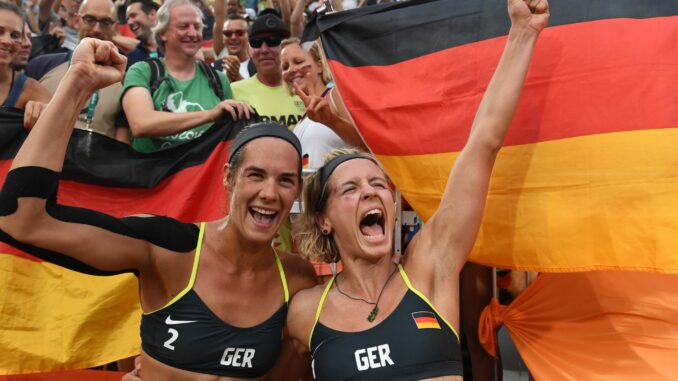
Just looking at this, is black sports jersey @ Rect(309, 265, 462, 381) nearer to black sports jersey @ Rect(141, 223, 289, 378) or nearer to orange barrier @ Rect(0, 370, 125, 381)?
black sports jersey @ Rect(141, 223, 289, 378)

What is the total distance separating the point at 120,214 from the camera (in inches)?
195

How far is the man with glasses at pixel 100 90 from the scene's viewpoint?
5.36 metres

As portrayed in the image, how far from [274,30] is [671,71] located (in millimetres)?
3250

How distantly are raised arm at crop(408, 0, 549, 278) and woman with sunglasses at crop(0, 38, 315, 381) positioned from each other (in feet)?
2.33

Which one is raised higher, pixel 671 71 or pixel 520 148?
pixel 671 71

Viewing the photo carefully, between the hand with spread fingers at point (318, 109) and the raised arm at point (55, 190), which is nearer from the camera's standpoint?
the raised arm at point (55, 190)

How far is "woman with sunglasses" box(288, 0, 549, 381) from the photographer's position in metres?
3.37

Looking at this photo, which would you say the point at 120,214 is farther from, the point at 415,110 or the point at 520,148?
the point at 520,148

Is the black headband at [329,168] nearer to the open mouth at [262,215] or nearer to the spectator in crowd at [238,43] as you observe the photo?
the open mouth at [262,215]

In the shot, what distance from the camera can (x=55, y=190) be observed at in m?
3.22

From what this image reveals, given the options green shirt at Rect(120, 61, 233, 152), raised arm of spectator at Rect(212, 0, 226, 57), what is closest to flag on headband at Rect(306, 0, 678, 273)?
green shirt at Rect(120, 61, 233, 152)

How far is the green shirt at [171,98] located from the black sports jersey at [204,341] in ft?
5.51

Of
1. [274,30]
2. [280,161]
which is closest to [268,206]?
[280,161]

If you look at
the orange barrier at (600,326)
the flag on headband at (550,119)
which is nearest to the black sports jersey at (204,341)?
the flag on headband at (550,119)
